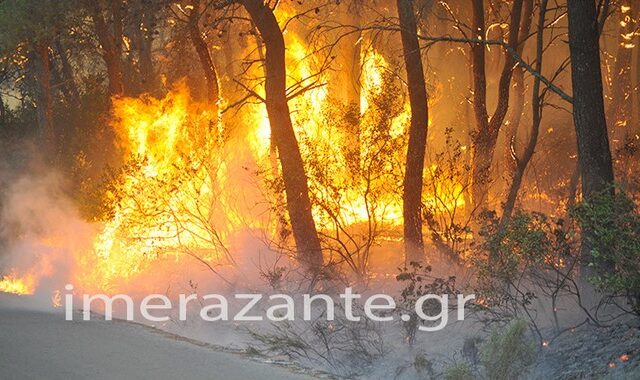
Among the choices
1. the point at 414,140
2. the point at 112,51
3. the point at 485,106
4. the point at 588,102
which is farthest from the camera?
the point at 112,51

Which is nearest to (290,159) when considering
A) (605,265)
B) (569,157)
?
(605,265)

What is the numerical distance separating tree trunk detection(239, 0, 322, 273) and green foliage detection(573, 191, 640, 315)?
6.94 m

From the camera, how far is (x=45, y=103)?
29594 millimetres

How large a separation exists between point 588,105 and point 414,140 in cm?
492

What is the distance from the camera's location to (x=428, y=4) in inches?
704

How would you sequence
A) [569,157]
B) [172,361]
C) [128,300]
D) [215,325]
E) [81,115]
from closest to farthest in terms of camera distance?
1. [172,361]
2. [215,325]
3. [128,300]
4. [569,157]
5. [81,115]

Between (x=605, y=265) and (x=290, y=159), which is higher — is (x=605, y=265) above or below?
below

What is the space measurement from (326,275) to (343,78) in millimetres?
12617

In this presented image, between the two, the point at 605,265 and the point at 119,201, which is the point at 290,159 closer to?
the point at 119,201

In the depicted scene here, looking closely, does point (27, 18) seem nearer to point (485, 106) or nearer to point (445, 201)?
point (445, 201)

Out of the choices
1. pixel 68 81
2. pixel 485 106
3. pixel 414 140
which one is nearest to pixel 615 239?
pixel 414 140

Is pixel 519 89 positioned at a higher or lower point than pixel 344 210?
higher

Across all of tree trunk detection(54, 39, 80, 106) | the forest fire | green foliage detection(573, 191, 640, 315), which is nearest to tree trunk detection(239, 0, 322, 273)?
the forest fire

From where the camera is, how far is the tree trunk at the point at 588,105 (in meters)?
12.7
